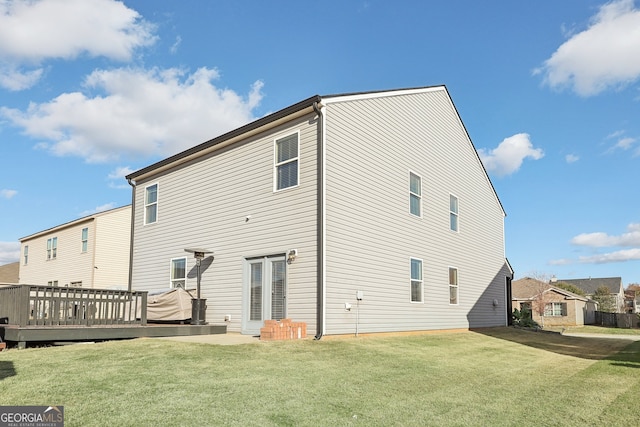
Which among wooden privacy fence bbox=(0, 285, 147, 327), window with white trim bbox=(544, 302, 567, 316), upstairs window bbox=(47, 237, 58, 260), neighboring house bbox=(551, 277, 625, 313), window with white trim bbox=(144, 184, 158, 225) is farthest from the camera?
neighboring house bbox=(551, 277, 625, 313)

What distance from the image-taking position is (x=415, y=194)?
49.0 feet

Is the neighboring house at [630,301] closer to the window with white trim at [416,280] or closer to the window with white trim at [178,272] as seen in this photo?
the window with white trim at [416,280]

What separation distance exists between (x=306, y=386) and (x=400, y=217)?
337 inches

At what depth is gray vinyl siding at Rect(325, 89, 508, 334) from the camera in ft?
37.7

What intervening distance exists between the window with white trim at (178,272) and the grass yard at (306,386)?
5451 millimetres

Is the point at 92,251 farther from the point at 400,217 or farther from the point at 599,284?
the point at 599,284

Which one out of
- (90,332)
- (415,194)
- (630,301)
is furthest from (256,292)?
(630,301)

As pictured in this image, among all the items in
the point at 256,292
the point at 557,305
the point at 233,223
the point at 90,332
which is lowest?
the point at 557,305

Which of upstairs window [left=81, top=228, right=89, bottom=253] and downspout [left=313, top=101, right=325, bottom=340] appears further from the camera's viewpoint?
upstairs window [left=81, top=228, right=89, bottom=253]

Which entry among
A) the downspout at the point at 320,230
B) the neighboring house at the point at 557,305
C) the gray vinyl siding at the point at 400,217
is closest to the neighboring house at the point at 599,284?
the neighboring house at the point at 557,305

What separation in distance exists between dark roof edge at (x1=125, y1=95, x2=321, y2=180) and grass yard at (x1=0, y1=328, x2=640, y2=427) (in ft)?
18.5

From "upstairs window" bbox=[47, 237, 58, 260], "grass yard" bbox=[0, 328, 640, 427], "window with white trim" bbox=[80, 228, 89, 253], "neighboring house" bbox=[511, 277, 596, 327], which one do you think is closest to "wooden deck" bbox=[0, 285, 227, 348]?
"grass yard" bbox=[0, 328, 640, 427]

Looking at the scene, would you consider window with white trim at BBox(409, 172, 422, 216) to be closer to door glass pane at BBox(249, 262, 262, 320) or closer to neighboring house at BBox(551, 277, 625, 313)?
door glass pane at BBox(249, 262, 262, 320)

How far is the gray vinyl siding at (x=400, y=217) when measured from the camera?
11500 millimetres
